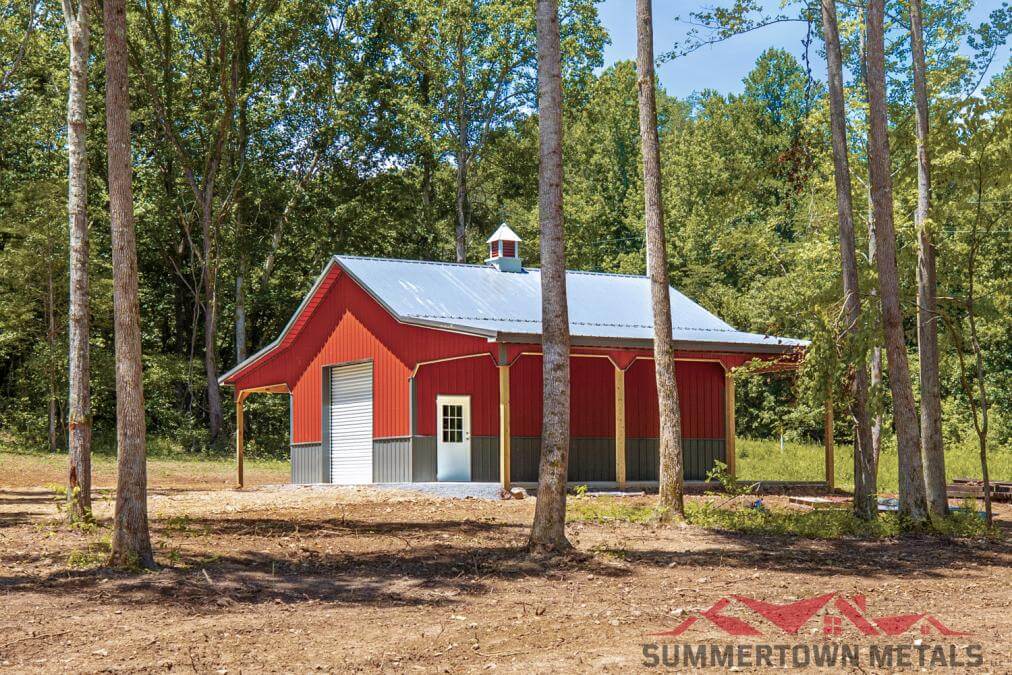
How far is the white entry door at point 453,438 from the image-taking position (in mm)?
21531

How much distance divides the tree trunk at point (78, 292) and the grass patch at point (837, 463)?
52.3 ft

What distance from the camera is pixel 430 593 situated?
8836 millimetres

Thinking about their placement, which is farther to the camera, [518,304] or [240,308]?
[240,308]

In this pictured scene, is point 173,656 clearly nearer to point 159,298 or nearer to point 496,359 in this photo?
point 496,359

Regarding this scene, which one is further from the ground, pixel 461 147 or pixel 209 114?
pixel 209 114

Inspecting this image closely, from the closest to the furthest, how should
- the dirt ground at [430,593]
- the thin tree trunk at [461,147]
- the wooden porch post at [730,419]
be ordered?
the dirt ground at [430,593] → the wooden porch post at [730,419] → the thin tree trunk at [461,147]

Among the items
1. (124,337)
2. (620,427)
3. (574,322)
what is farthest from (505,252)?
(124,337)

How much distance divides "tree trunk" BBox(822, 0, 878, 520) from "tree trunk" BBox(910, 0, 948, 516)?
30.7 inches

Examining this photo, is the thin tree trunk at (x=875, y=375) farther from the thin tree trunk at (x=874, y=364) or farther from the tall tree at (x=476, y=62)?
the tall tree at (x=476, y=62)

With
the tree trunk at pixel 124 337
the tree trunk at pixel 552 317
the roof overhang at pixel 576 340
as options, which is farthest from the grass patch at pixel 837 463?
the tree trunk at pixel 124 337

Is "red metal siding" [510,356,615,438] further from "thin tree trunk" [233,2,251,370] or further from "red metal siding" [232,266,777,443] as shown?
"thin tree trunk" [233,2,251,370]

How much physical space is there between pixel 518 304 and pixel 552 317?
12.8m

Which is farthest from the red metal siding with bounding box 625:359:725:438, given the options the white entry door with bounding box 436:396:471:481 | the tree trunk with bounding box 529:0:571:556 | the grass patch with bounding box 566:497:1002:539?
the tree trunk with bounding box 529:0:571:556

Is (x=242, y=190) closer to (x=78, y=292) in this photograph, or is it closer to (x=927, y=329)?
(x=78, y=292)
